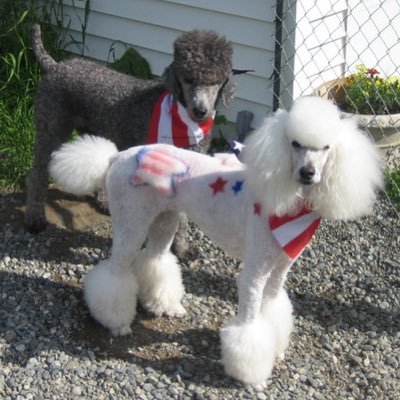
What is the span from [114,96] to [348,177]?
5.58ft

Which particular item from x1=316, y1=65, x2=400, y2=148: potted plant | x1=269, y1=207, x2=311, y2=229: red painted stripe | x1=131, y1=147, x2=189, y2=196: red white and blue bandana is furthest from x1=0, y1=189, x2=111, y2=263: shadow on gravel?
x1=316, y1=65, x2=400, y2=148: potted plant

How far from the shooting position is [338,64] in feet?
17.3

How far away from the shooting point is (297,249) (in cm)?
277

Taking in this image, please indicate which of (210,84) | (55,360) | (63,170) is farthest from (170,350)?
(210,84)

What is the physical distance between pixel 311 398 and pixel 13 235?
2.07m

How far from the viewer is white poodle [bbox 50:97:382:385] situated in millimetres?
2559

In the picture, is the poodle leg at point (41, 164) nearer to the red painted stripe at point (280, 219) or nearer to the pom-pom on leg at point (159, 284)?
the pom-pom on leg at point (159, 284)

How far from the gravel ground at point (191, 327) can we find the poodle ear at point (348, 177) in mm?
931

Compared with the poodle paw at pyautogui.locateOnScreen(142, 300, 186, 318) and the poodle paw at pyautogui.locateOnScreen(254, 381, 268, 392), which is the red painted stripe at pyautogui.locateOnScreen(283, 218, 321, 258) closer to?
the poodle paw at pyautogui.locateOnScreen(254, 381, 268, 392)

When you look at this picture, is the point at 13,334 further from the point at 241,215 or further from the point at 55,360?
the point at 241,215

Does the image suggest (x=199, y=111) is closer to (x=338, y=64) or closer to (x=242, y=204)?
(x=242, y=204)

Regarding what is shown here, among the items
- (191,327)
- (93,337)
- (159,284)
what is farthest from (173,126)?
(93,337)

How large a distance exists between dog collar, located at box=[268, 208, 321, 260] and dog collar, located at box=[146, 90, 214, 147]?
1078 millimetres

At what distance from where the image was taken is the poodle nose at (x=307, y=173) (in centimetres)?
250
